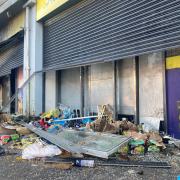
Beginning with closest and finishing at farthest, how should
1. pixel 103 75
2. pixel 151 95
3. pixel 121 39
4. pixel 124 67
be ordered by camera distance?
pixel 121 39
pixel 151 95
pixel 124 67
pixel 103 75

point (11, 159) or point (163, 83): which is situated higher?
point (163, 83)

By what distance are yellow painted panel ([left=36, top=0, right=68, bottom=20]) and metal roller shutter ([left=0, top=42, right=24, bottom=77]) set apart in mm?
2244

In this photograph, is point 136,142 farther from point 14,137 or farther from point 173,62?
point 14,137

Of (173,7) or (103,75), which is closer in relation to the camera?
(173,7)

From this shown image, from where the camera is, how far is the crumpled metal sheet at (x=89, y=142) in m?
4.56

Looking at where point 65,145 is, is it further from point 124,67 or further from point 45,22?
point 45,22

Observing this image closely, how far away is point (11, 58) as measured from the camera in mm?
12422

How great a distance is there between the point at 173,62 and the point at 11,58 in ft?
28.4

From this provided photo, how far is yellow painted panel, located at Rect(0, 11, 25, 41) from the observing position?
1089cm

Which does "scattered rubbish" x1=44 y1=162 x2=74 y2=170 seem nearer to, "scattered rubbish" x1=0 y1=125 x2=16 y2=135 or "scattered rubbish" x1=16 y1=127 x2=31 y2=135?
"scattered rubbish" x1=16 y1=127 x2=31 y2=135

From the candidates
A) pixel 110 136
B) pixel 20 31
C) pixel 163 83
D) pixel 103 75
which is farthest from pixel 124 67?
pixel 20 31

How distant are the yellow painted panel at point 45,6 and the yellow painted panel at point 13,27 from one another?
1410 millimetres

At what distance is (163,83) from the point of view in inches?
242

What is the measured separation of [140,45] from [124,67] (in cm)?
186
